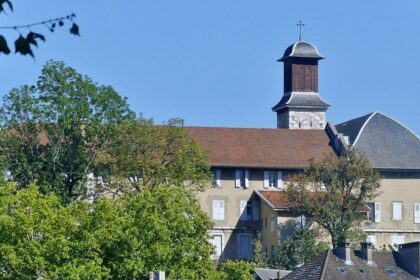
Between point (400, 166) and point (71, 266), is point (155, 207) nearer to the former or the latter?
point (71, 266)

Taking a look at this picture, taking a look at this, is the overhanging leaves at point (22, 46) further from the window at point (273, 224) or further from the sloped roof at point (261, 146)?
the sloped roof at point (261, 146)

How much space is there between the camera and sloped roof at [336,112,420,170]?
95500 millimetres

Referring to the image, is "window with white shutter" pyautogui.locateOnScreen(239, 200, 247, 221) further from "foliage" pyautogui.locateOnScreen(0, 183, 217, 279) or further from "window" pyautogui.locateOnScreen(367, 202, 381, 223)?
"foliage" pyautogui.locateOnScreen(0, 183, 217, 279)

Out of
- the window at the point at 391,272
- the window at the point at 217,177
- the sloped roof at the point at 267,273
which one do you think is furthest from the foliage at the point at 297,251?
the window at the point at 391,272

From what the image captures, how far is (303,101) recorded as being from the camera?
112 meters

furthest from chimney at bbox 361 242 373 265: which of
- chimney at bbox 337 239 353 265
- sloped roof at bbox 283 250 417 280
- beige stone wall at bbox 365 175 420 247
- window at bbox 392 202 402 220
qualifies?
window at bbox 392 202 402 220

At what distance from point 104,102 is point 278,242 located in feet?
48.5

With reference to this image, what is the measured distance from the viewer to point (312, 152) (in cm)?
9588

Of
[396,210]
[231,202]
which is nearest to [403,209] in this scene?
[396,210]

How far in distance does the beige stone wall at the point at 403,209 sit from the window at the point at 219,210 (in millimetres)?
8835

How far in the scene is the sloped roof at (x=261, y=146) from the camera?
93812 mm

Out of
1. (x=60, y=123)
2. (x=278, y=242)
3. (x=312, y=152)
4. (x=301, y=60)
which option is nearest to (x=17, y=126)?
(x=60, y=123)

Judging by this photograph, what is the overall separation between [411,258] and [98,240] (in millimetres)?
19163

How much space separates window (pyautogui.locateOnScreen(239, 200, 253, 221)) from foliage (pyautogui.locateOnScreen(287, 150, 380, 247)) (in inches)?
244
